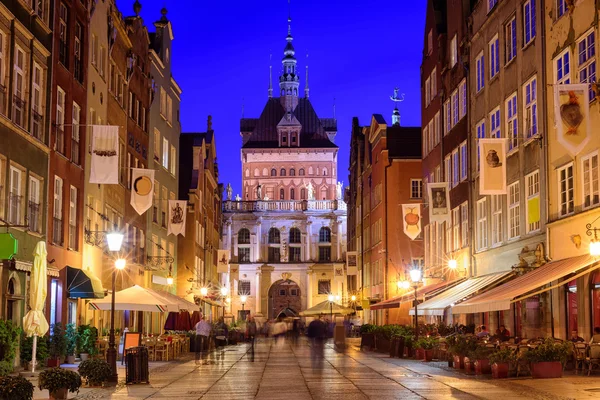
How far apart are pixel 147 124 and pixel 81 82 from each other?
1625 cm

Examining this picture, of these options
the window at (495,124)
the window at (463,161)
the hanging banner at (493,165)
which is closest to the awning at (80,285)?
the hanging banner at (493,165)

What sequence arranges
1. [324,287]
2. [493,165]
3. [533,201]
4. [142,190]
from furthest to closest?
[324,287]
[142,190]
[533,201]
[493,165]

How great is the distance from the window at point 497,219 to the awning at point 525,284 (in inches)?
264

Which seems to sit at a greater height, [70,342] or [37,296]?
[37,296]

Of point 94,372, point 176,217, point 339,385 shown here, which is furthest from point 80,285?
point 176,217

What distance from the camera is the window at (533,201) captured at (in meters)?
31.5

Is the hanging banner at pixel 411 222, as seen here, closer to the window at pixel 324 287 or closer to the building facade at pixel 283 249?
the building facade at pixel 283 249

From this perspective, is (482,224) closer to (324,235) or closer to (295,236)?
(324,235)

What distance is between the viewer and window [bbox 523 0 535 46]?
105ft

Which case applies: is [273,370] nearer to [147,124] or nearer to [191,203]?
[147,124]

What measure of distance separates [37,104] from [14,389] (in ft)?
56.8

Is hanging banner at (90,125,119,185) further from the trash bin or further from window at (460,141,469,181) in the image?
window at (460,141,469,181)

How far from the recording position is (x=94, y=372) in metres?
22.4

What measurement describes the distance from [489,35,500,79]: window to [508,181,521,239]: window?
4.62 meters
